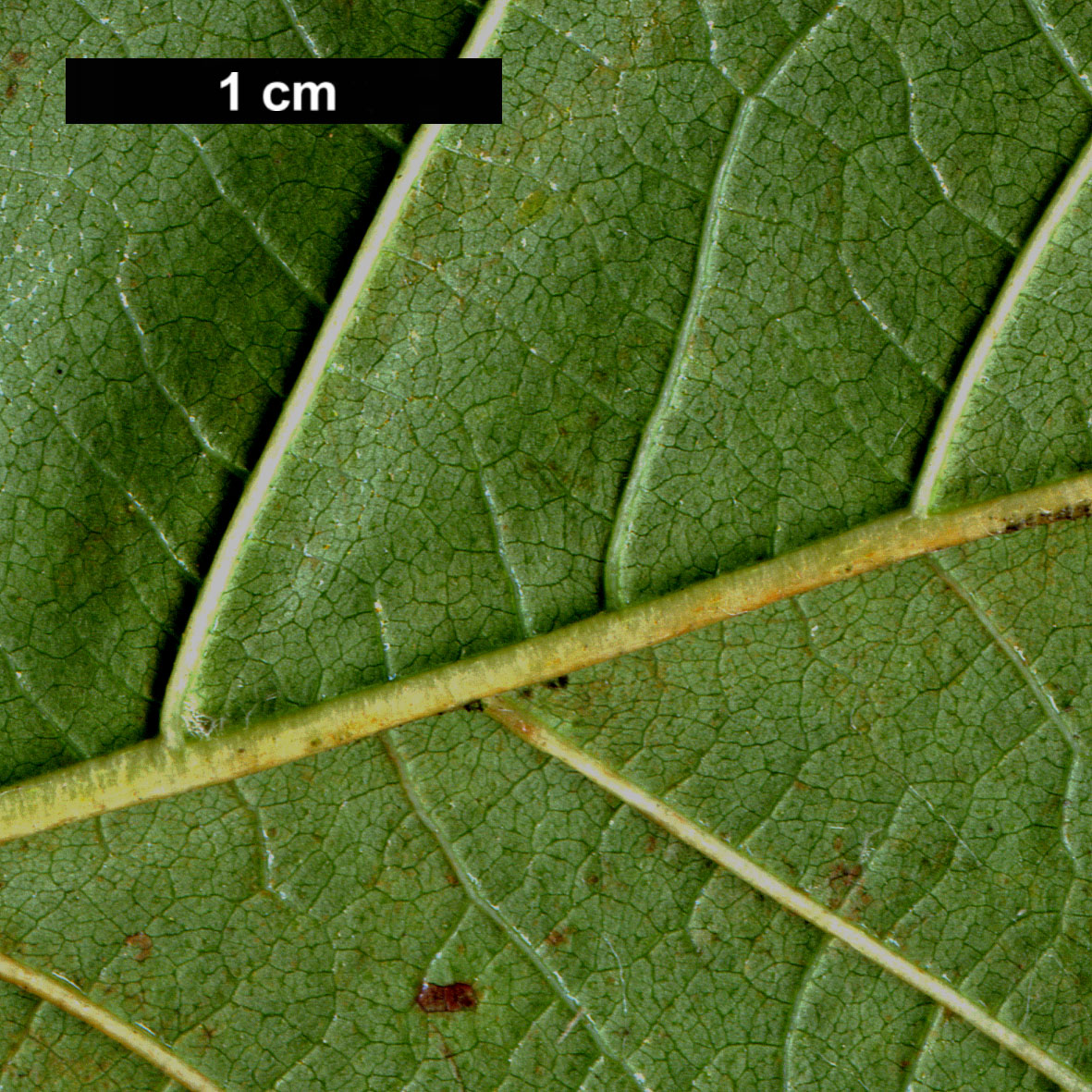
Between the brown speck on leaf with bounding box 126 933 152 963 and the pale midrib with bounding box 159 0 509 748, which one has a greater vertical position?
the pale midrib with bounding box 159 0 509 748

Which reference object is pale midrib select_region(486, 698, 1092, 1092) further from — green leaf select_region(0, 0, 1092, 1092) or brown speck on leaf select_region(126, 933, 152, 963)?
brown speck on leaf select_region(126, 933, 152, 963)

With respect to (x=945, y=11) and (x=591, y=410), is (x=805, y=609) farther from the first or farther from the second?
(x=945, y=11)

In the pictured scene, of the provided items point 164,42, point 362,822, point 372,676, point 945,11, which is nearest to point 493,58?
point 164,42

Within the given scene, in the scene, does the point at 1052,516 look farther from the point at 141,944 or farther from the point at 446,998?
the point at 141,944

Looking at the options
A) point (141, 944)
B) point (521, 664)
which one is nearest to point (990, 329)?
point (521, 664)

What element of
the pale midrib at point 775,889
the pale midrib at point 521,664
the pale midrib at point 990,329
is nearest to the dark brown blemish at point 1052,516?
the pale midrib at point 521,664

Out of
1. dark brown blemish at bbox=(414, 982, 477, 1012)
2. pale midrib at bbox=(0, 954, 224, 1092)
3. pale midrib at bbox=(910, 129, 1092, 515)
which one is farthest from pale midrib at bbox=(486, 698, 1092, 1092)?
pale midrib at bbox=(0, 954, 224, 1092)

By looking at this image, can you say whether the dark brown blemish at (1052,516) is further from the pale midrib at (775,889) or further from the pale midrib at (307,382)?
the pale midrib at (307,382)
